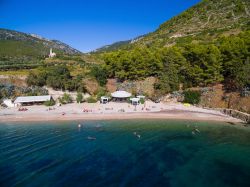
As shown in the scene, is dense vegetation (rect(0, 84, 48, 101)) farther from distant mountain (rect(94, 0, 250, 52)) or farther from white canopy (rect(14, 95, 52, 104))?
distant mountain (rect(94, 0, 250, 52))

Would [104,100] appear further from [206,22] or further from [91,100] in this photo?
[206,22]

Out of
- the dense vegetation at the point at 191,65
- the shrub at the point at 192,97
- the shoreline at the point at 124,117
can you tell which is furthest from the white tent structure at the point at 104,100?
the shrub at the point at 192,97

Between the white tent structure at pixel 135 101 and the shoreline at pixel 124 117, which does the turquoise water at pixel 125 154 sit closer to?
the shoreline at pixel 124 117

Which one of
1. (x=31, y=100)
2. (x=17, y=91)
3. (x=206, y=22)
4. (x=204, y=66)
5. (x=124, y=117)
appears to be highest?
(x=206, y=22)

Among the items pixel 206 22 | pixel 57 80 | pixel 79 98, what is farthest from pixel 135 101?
pixel 206 22

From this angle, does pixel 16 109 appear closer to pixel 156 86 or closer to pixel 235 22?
pixel 156 86

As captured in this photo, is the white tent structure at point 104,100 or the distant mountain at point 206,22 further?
the distant mountain at point 206,22
